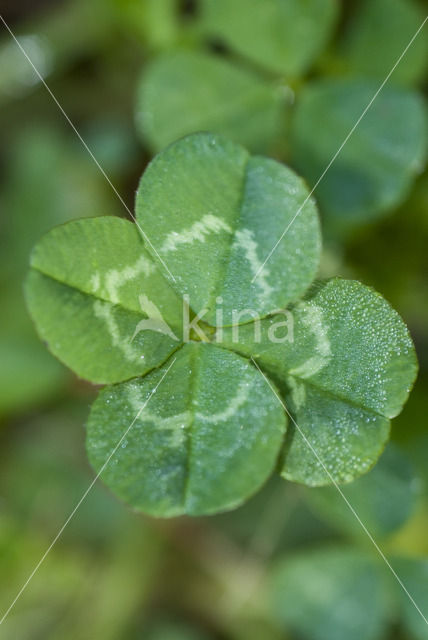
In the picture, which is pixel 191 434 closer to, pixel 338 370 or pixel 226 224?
pixel 338 370

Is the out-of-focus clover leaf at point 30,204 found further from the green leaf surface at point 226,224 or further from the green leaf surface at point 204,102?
the green leaf surface at point 226,224

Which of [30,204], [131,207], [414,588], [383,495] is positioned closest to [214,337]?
[383,495]

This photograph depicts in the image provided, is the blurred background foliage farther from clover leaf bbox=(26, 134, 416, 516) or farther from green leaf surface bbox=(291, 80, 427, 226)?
clover leaf bbox=(26, 134, 416, 516)

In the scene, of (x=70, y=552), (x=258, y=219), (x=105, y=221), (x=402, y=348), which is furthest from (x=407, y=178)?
(x=70, y=552)

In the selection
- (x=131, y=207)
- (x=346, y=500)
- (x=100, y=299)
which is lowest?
(x=346, y=500)

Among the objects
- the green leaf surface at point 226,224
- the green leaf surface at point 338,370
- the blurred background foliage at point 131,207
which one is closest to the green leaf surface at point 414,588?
the blurred background foliage at point 131,207

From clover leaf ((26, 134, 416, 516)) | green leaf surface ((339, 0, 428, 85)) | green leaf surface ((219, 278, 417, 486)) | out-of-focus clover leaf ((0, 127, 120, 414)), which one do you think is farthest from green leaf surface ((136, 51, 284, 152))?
green leaf surface ((219, 278, 417, 486))
